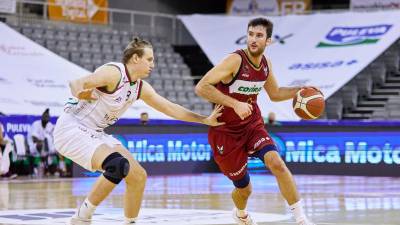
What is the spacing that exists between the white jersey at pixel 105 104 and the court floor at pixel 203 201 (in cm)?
193

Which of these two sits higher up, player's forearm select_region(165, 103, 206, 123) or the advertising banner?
the advertising banner

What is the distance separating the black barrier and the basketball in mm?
12363

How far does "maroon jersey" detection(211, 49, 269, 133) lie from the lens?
9.55m

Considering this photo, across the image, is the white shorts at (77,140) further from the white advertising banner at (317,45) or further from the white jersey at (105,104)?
the white advertising banner at (317,45)

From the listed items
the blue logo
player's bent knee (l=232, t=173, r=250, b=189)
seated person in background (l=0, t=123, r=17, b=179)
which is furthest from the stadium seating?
player's bent knee (l=232, t=173, r=250, b=189)

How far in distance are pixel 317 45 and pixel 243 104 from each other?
2164 centimetres

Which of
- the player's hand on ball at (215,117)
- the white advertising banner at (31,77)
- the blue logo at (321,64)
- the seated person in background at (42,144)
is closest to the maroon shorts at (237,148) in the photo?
the player's hand on ball at (215,117)

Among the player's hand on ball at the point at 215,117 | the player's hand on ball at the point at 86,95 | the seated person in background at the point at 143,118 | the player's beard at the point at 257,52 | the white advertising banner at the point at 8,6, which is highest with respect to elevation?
the white advertising banner at the point at 8,6

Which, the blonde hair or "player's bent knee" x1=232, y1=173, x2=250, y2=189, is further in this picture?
"player's bent knee" x1=232, y1=173, x2=250, y2=189

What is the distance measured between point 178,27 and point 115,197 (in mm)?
20669

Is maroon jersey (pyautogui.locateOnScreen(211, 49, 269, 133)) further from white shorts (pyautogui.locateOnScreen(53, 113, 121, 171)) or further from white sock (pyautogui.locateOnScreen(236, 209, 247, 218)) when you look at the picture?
white shorts (pyautogui.locateOnScreen(53, 113, 121, 171))

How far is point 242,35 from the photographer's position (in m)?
31.6

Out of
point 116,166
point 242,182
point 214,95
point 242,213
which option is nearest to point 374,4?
point 242,213

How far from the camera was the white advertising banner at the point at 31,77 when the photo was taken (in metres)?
24.3
